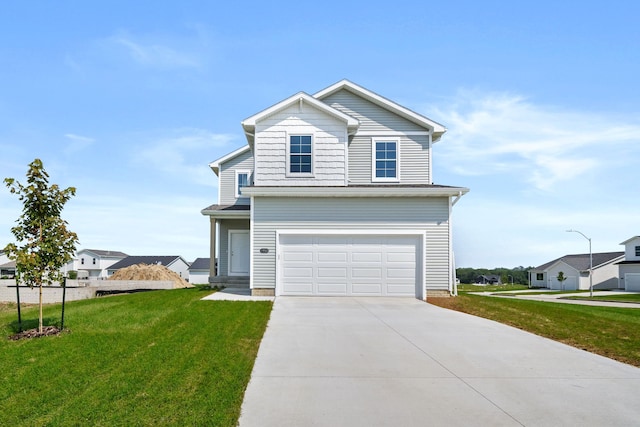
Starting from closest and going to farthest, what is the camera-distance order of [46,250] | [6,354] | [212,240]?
[6,354] → [46,250] → [212,240]

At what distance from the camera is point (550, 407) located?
6.10m

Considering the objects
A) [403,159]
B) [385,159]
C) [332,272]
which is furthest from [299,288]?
[403,159]

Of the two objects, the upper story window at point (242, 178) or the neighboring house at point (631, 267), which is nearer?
the upper story window at point (242, 178)

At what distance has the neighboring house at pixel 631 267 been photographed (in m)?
50.9

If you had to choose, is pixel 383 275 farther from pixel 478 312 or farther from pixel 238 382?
pixel 238 382

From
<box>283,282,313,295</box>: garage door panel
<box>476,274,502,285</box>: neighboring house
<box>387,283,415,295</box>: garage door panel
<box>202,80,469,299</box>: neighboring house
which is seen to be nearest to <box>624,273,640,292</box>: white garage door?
<box>202,80,469,299</box>: neighboring house

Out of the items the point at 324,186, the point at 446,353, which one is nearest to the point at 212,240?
the point at 324,186

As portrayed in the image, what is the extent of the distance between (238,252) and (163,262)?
48992 millimetres

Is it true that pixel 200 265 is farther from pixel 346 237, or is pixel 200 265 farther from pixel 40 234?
pixel 40 234

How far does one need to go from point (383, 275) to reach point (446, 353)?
849 cm

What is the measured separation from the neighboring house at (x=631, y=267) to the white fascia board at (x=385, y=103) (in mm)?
42562

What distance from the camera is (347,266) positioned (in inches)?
682

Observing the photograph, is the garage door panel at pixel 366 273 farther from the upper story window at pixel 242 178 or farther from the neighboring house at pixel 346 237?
the upper story window at pixel 242 178

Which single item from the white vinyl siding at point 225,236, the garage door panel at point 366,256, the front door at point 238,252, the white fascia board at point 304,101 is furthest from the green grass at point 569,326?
the white vinyl siding at point 225,236
